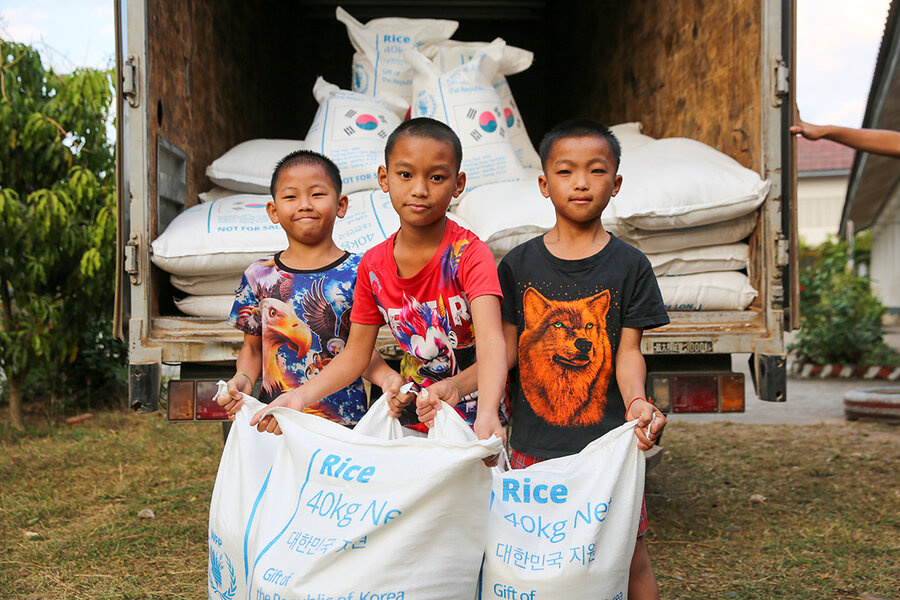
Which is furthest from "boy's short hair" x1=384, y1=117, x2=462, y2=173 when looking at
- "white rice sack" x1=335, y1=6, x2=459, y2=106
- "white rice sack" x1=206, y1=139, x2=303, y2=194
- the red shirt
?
"white rice sack" x1=335, y1=6, x2=459, y2=106

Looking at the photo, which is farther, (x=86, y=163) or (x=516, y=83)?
(x=516, y=83)

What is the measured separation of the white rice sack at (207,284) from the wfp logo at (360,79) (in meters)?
1.68

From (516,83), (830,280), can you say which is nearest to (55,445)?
(516,83)

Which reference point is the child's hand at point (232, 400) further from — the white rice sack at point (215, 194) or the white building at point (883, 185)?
the white building at point (883, 185)

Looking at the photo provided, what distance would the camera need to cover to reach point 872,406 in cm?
541

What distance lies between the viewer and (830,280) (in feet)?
29.5

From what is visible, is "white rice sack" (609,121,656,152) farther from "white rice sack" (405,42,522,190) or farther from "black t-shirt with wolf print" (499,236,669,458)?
"black t-shirt with wolf print" (499,236,669,458)

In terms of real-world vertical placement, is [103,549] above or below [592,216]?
below

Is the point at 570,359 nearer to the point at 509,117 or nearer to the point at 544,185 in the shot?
the point at 544,185

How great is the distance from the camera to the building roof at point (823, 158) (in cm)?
2680

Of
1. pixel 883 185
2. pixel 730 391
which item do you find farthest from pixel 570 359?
pixel 883 185

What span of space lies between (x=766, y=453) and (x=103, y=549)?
349cm

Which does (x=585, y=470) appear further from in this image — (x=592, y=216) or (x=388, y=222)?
(x=388, y=222)

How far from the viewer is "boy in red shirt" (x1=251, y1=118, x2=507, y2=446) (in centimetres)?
157
